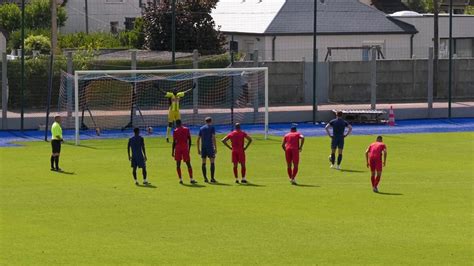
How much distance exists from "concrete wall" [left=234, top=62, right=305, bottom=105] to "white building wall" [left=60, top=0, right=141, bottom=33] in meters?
34.2

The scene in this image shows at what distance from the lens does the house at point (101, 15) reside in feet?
279

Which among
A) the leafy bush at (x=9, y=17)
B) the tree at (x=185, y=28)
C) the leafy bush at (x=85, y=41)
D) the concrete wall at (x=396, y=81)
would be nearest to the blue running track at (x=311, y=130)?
the concrete wall at (x=396, y=81)

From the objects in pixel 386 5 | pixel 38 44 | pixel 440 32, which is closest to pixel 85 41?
pixel 38 44

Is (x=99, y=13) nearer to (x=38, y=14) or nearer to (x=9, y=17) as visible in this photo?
(x=38, y=14)

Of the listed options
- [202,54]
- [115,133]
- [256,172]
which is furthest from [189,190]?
[202,54]

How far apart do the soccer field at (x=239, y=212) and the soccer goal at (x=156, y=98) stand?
22.3 ft

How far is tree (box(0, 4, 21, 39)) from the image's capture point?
Result: 260ft

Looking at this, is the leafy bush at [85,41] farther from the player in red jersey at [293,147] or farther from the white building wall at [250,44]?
the player in red jersey at [293,147]

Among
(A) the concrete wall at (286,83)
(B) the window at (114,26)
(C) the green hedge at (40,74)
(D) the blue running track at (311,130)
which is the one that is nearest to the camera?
(D) the blue running track at (311,130)

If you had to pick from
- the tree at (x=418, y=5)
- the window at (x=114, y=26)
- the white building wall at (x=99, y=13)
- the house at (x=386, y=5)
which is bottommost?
the window at (x=114, y=26)

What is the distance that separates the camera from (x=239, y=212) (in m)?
25.3

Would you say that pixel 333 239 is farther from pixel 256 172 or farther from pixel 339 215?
pixel 256 172

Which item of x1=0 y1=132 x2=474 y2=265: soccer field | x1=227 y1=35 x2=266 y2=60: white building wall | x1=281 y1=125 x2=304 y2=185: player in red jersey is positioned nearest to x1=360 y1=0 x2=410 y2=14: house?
x1=227 y1=35 x2=266 y2=60: white building wall

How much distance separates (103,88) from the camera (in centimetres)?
4594
